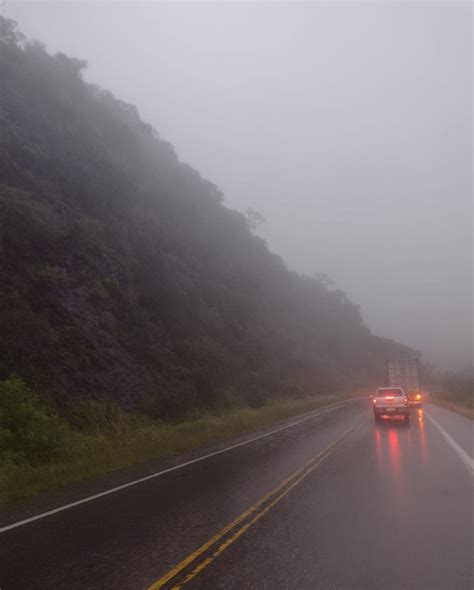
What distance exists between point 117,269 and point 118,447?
14.8 meters

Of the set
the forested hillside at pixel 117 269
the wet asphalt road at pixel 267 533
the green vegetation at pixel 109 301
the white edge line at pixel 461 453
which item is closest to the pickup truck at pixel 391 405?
the white edge line at pixel 461 453

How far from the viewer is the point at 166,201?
46656mm

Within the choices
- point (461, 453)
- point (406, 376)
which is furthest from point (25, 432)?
point (406, 376)

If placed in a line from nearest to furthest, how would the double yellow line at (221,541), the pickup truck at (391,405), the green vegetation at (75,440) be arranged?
the double yellow line at (221,541) < the green vegetation at (75,440) < the pickup truck at (391,405)

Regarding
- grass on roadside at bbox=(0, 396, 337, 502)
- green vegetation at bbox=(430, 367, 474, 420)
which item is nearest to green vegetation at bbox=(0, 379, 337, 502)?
grass on roadside at bbox=(0, 396, 337, 502)

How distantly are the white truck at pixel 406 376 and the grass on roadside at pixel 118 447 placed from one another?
15.7 metres

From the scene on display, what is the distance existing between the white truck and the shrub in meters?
28.5

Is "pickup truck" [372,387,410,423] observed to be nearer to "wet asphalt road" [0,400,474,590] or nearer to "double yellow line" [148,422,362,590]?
"wet asphalt road" [0,400,474,590]

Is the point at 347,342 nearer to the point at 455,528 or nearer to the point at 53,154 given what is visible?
the point at 53,154

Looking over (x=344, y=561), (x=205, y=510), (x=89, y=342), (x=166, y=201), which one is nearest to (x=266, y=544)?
(x=344, y=561)

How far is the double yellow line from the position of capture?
5.37 m

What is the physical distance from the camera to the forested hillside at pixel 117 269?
2080 cm

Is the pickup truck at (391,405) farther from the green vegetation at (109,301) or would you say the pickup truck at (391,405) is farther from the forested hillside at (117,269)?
the forested hillside at (117,269)

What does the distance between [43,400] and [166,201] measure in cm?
3238
